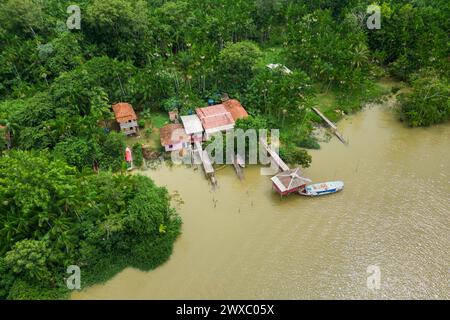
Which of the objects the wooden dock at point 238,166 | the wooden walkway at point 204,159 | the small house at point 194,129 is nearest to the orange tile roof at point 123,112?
the small house at point 194,129

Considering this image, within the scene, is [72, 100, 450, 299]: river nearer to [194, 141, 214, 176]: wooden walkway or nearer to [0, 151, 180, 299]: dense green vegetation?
[194, 141, 214, 176]: wooden walkway

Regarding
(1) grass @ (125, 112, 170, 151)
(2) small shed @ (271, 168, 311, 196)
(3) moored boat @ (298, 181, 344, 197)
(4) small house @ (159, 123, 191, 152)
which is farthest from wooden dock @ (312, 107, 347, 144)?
Result: (1) grass @ (125, 112, 170, 151)

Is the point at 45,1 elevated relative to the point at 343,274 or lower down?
elevated

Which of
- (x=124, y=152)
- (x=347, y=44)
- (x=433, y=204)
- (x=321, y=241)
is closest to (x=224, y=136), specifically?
(x=124, y=152)

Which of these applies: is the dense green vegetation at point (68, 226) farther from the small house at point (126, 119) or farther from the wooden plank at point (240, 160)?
the small house at point (126, 119)

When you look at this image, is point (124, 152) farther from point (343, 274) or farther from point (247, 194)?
point (343, 274)

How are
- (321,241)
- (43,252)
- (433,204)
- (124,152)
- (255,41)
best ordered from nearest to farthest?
(43,252), (321,241), (433,204), (124,152), (255,41)
